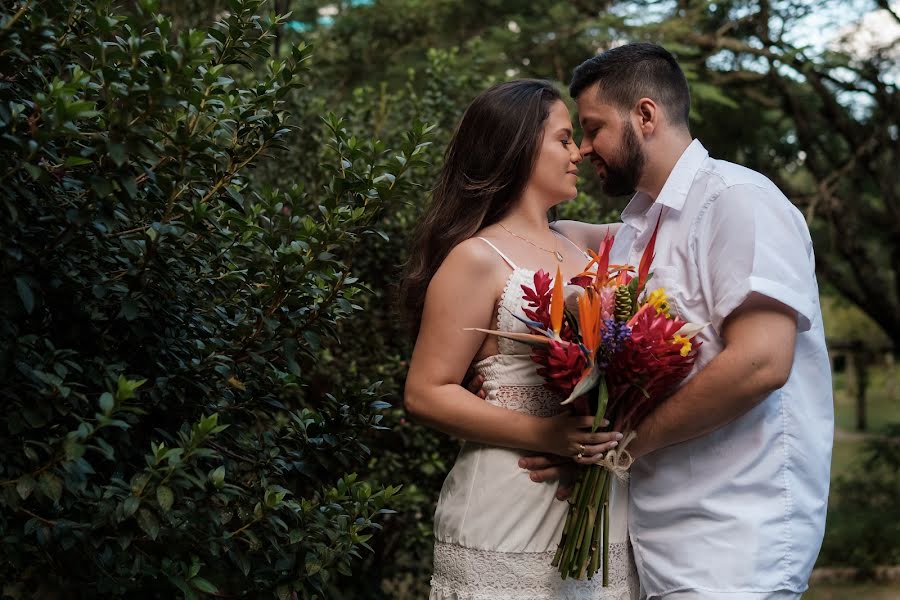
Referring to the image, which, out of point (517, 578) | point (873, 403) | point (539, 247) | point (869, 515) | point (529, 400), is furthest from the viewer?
point (873, 403)

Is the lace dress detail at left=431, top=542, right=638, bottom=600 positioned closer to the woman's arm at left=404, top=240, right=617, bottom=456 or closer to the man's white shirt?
the man's white shirt

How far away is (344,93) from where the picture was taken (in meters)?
8.66

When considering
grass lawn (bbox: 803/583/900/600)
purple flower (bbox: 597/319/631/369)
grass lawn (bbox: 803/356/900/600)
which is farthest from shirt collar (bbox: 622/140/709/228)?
grass lawn (bbox: 803/356/900/600)

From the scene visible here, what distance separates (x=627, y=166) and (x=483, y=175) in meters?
0.45

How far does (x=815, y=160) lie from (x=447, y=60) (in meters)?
5.64

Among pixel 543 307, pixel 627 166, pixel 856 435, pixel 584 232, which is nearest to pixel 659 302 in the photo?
pixel 543 307

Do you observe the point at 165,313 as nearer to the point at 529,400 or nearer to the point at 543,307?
the point at 543,307

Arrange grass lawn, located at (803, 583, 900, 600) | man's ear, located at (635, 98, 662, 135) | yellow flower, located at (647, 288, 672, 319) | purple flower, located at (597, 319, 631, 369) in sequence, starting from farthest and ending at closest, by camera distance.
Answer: grass lawn, located at (803, 583, 900, 600) → man's ear, located at (635, 98, 662, 135) → yellow flower, located at (647, 288, 672, 319) → purple flower, located at (597, 319, 631, 369)

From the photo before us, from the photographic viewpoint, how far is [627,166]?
2977 mm

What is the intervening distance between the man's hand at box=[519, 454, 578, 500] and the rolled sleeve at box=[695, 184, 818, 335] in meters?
0.58

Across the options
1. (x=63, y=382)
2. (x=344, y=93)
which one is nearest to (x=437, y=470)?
(x=63, y=382)

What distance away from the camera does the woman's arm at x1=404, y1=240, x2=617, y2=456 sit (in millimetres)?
2656

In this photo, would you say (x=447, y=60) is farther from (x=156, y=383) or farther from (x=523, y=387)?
(x=156, y=383)

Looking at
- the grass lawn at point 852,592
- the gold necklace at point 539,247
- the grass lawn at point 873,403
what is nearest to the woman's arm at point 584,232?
the gold necklace at point 539,247
